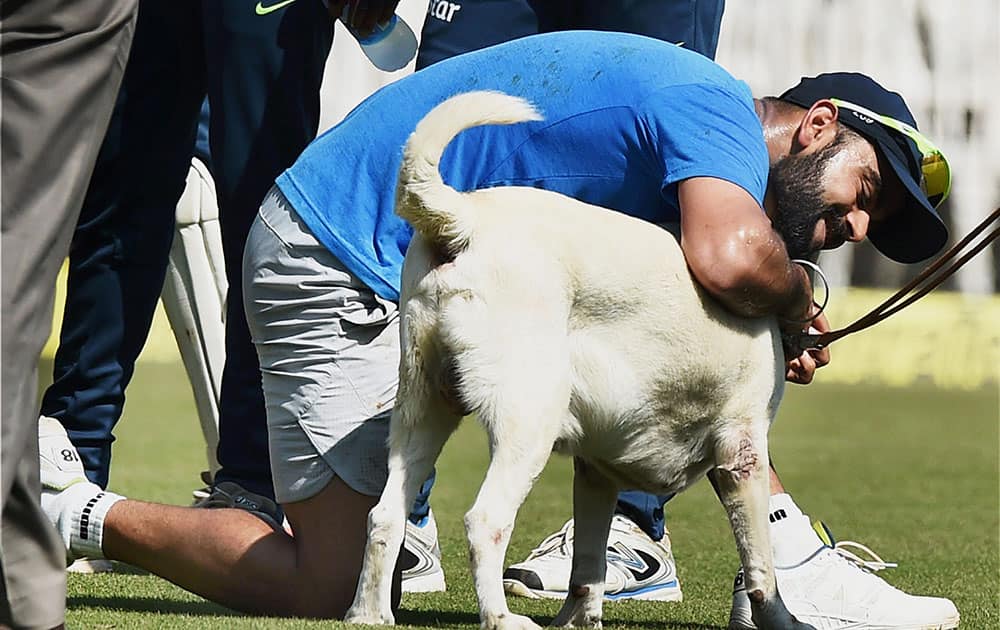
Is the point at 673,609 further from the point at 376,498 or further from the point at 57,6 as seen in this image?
the point at 57,6

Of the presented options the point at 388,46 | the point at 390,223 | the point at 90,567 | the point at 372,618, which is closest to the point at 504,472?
the point at 372,618

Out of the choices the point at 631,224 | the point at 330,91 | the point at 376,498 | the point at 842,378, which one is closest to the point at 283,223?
the point at 376,498

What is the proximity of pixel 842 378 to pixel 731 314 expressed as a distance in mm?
12589

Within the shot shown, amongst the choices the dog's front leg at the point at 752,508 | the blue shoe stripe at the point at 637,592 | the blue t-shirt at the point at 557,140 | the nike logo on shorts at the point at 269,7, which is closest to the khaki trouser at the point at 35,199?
the blue t-shirt at the point at 557,140

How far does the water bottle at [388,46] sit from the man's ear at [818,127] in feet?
4.02

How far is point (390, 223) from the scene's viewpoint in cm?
363

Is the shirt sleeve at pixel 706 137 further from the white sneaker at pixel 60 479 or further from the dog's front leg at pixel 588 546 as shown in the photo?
the white sneaker at pixel 60 479

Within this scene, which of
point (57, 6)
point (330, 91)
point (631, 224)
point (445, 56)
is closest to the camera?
point (57, 6)

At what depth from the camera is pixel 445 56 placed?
452cm

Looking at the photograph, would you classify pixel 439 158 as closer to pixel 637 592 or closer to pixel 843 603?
pixel 843 603

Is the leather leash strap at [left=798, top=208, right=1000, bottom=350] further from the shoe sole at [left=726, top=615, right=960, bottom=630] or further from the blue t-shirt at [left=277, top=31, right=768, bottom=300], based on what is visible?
the shoe sole at [left=726, top=615, right=960, bottom=630]

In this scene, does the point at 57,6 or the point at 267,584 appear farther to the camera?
the point at 267,584

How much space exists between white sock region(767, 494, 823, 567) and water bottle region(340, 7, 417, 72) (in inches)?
62.9

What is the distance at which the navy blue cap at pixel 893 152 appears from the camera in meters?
3.64
